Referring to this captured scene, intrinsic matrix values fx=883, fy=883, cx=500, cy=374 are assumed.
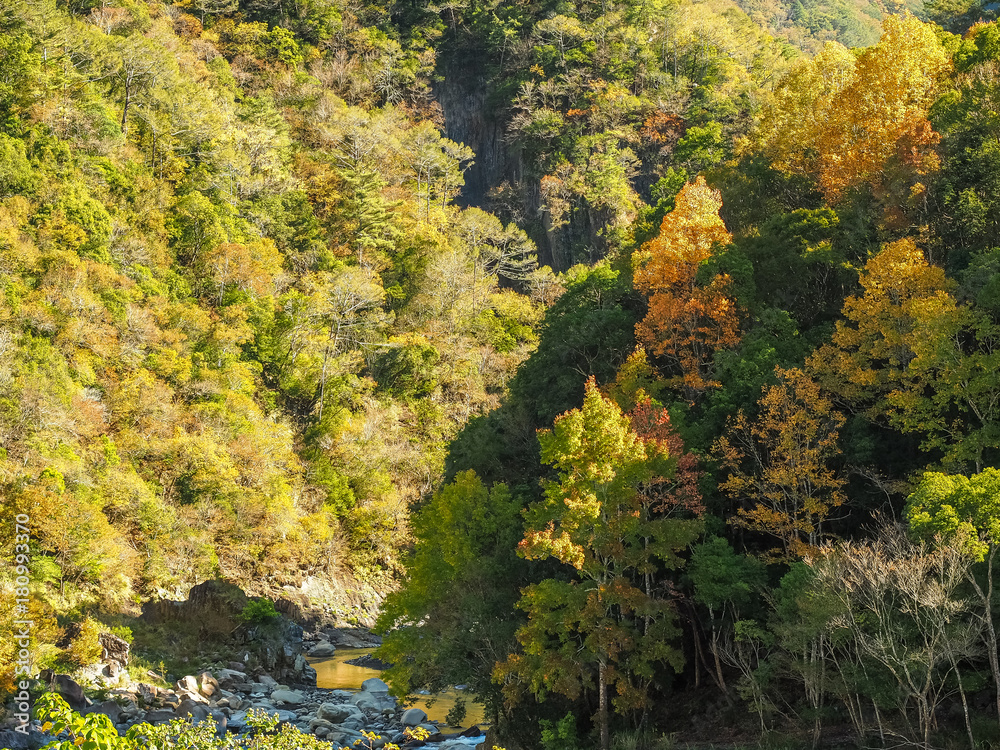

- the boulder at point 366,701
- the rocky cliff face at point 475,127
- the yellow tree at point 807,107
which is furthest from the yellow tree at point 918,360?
the rocky cliff face at point 475,127

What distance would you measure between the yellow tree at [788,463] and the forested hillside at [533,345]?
15cm

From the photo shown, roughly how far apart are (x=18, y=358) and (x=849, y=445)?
34508 mm

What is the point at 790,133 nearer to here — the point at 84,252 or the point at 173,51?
the point at 84,252

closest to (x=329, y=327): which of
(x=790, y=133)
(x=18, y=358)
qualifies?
(x=18, y=358)

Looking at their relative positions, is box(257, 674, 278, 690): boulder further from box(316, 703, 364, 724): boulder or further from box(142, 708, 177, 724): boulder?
box(142, 708, 177, 724): boulder

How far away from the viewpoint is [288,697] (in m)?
32.1

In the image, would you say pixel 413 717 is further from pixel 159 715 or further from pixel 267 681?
pixel 159 715

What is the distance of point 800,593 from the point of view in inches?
758

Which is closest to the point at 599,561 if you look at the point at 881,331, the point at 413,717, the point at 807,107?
the point at 881,331

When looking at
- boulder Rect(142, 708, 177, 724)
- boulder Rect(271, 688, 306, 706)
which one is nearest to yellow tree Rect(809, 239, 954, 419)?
boulder Rect(271, 688, 306, 706)

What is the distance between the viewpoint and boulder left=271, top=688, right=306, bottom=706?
3192 centimetres

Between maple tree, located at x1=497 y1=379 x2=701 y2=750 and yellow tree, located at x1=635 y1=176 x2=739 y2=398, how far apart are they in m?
Result: 8.50

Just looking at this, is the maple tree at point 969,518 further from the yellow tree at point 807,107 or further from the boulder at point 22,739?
the yellow tree at point 807,107

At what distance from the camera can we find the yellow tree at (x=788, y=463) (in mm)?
22906
